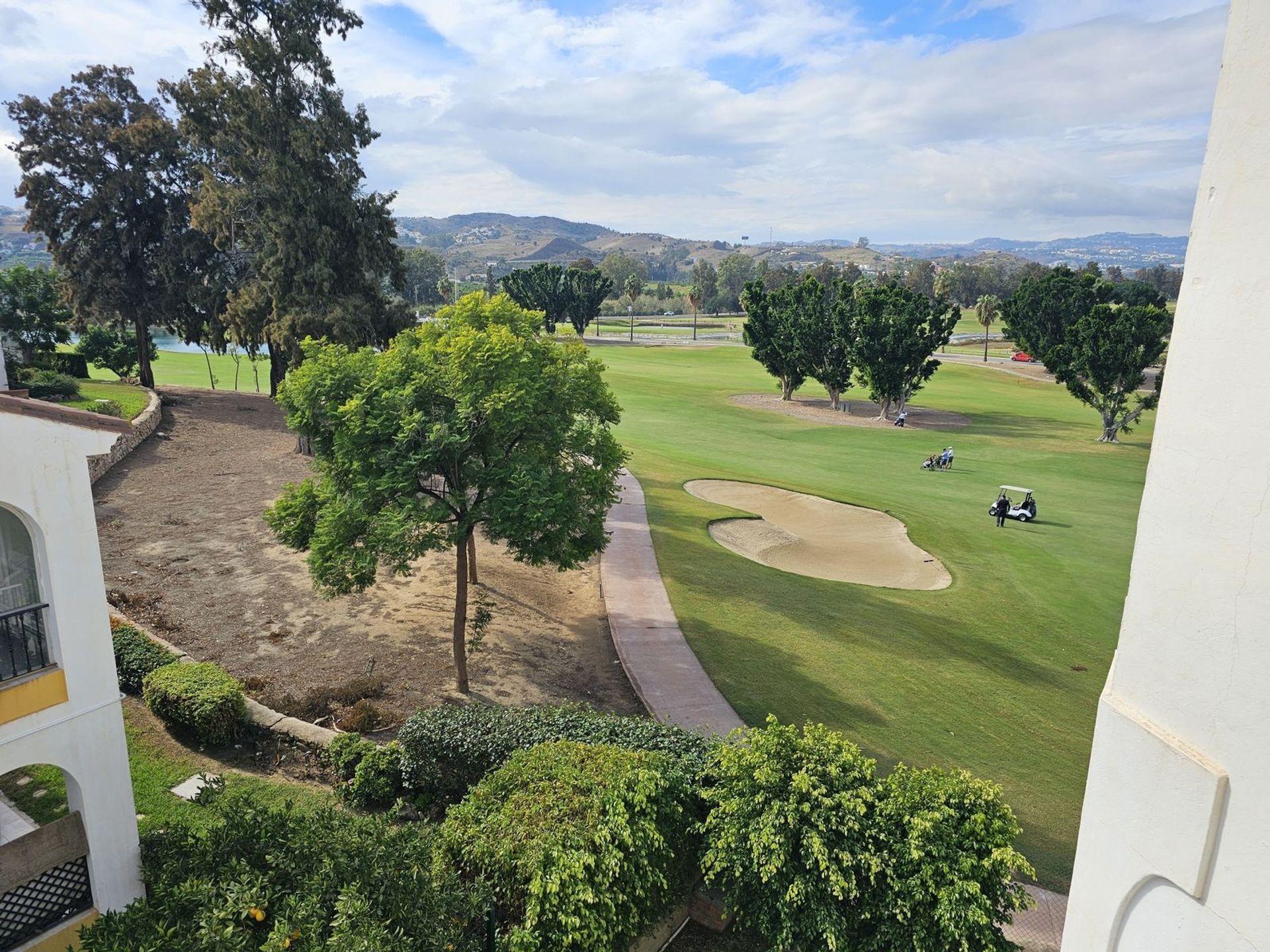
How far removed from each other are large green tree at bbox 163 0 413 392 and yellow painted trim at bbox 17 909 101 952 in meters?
24.3

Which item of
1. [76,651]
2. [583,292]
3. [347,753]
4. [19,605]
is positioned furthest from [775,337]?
[19,605]

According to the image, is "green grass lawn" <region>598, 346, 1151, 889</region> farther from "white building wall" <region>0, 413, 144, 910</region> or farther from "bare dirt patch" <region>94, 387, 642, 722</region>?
"white building wall" <region>0, 413, 144, 910</region>

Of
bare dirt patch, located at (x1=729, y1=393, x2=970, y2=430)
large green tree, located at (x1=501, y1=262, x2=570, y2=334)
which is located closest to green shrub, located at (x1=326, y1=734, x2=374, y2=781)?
bare dirt patch, located at (x1=729, y1=393, x2=970, y2=430)

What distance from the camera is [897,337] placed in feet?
154

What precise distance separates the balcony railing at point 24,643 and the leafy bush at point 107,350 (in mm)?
37477

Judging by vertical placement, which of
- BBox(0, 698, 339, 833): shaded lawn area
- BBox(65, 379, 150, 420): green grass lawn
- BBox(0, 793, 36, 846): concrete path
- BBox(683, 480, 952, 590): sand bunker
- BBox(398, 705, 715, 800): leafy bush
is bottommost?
BBox(683, 480, 952, 590): sand bunker

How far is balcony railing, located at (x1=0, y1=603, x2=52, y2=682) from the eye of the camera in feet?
22.9

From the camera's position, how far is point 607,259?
611ft

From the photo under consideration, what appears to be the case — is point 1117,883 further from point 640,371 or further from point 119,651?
point 640,371

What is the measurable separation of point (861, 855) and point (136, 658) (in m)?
11.6

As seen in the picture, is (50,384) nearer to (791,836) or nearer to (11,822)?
(11,822)

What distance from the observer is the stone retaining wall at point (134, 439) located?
25.3 meters

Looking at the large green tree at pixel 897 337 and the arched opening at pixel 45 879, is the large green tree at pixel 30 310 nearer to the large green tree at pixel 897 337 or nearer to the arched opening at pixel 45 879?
the arched opening at pixel 45 879

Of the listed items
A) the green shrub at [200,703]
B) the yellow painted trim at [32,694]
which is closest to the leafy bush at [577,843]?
the yellow painted trim at [32,694]
